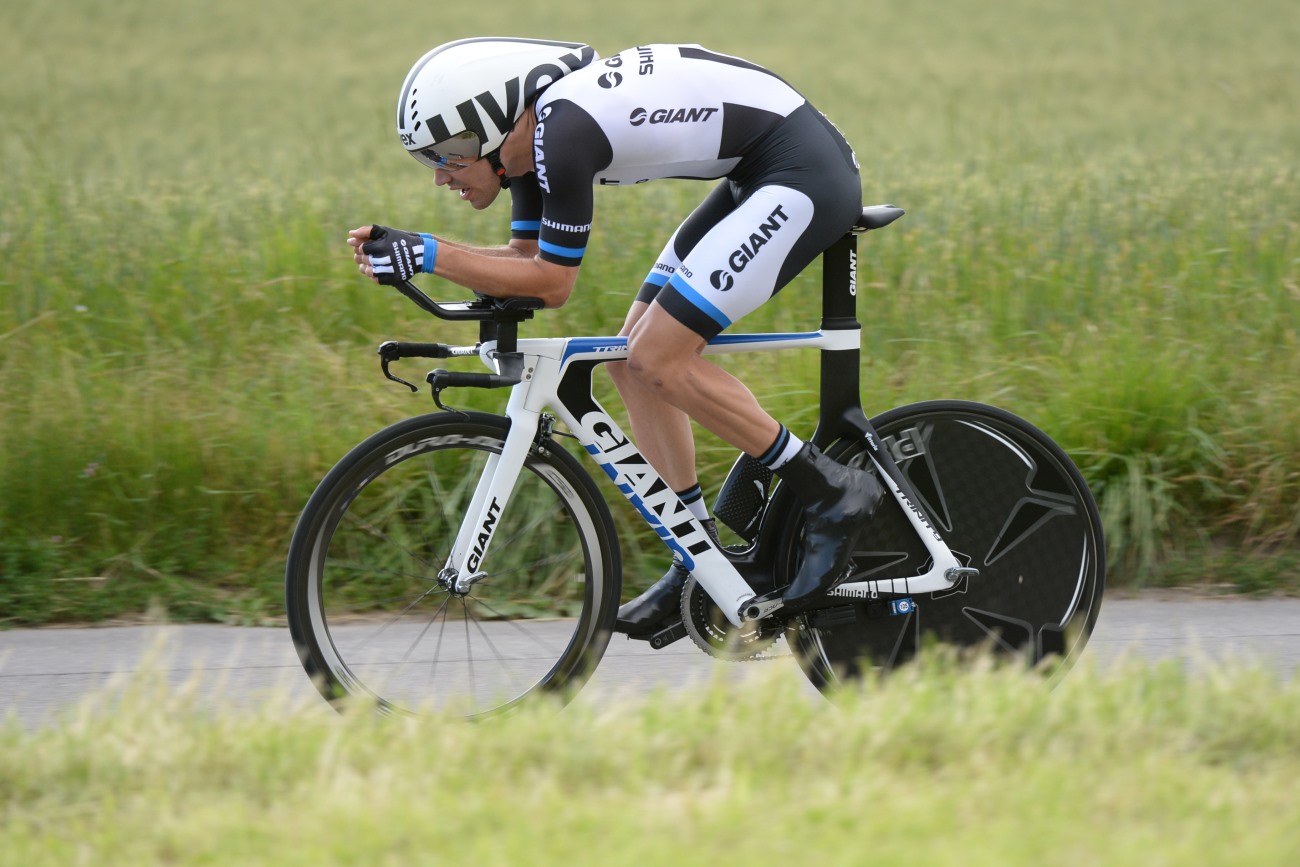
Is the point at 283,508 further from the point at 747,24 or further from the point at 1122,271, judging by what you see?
the point at 747,24

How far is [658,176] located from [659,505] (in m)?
0.85

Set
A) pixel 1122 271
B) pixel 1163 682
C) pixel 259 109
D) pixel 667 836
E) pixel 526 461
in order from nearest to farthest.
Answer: pixel 667 836, pixel 1163 682, pixel 526 461, pixel 1122 271, pixel 259 109

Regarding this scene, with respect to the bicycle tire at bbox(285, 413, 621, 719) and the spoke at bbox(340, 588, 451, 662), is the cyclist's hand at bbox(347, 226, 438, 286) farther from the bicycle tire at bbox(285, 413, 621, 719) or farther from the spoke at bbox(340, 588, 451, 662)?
the spoke at bbox(340, 588, 451, 662)

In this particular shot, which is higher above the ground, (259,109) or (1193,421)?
(259,109)

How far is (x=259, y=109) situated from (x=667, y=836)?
14.5 metres

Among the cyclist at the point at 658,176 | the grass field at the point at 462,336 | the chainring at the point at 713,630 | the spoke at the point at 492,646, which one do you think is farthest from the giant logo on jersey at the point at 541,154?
the grass field at the point at 462,336

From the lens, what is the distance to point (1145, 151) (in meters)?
10.6

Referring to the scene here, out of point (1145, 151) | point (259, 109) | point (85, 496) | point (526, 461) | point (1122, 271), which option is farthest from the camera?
point (259, 109)

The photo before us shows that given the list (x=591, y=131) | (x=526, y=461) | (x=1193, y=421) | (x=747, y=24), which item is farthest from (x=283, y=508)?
(x=747, y=24)

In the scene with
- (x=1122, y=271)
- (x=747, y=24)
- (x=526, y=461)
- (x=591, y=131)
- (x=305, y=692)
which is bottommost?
(x=305, y=692)

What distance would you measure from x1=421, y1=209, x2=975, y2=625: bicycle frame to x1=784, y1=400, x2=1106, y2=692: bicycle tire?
2.7 inches

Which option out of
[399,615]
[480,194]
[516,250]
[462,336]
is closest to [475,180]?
[480,194]

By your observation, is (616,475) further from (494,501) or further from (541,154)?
(541,154)

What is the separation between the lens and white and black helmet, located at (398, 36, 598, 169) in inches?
131
